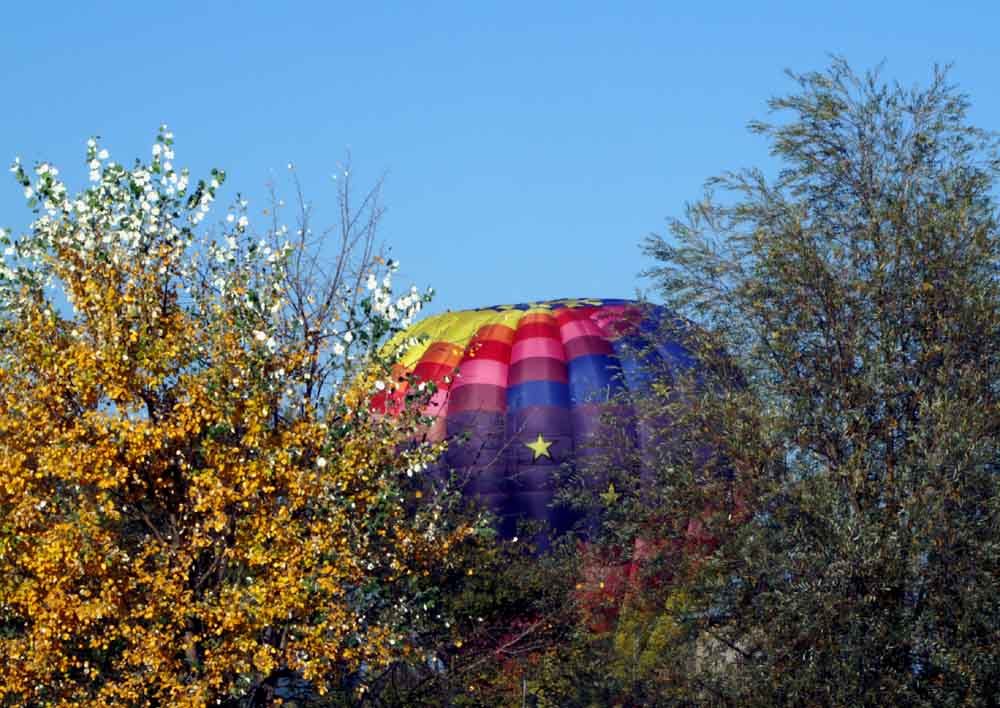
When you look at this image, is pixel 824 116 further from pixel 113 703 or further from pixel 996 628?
pixel 113 703

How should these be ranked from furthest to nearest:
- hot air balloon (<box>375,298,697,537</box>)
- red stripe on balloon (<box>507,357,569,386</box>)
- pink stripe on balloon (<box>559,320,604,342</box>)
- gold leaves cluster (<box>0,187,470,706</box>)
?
pink stripe on balloon (<box>559,320,604,342</box>)
red stripe on balloon (<box>507,357,569,386</box>)
hot air balloon (<box>375,298,697,537</box>)
gold leaves cluster (<box>0,187,470,706</box>)

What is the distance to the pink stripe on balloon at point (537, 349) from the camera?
47.3 m

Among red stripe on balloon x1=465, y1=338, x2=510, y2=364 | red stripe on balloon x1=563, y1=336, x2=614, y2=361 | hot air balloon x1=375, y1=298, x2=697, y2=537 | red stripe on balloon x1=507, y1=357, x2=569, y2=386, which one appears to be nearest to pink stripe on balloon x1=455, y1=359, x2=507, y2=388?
hot air balloon x1=375, y1=298, x2=697, y2=537

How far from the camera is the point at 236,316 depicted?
2572 cm

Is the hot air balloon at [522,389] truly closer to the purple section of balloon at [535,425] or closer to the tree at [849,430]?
the purple section of balloon at [535,425]

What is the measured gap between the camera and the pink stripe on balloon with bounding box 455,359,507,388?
153 feet

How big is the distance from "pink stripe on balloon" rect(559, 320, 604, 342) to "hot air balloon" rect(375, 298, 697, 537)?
3 centimetres

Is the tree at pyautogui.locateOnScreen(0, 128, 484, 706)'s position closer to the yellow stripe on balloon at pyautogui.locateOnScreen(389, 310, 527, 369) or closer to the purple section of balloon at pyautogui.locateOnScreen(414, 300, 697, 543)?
the purple section of balloon at pyautogui.locateOnScreen(414, 300, 697, 543)

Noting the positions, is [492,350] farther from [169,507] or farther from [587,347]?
[169,507]

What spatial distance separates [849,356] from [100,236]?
13.7 meters

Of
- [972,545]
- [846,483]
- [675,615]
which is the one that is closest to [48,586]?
[675,615]

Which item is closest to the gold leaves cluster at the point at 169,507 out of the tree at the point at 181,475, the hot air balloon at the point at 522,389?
the tree at the point at 181,475

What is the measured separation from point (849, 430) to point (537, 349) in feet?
71.8

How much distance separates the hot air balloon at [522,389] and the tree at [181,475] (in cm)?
1344
